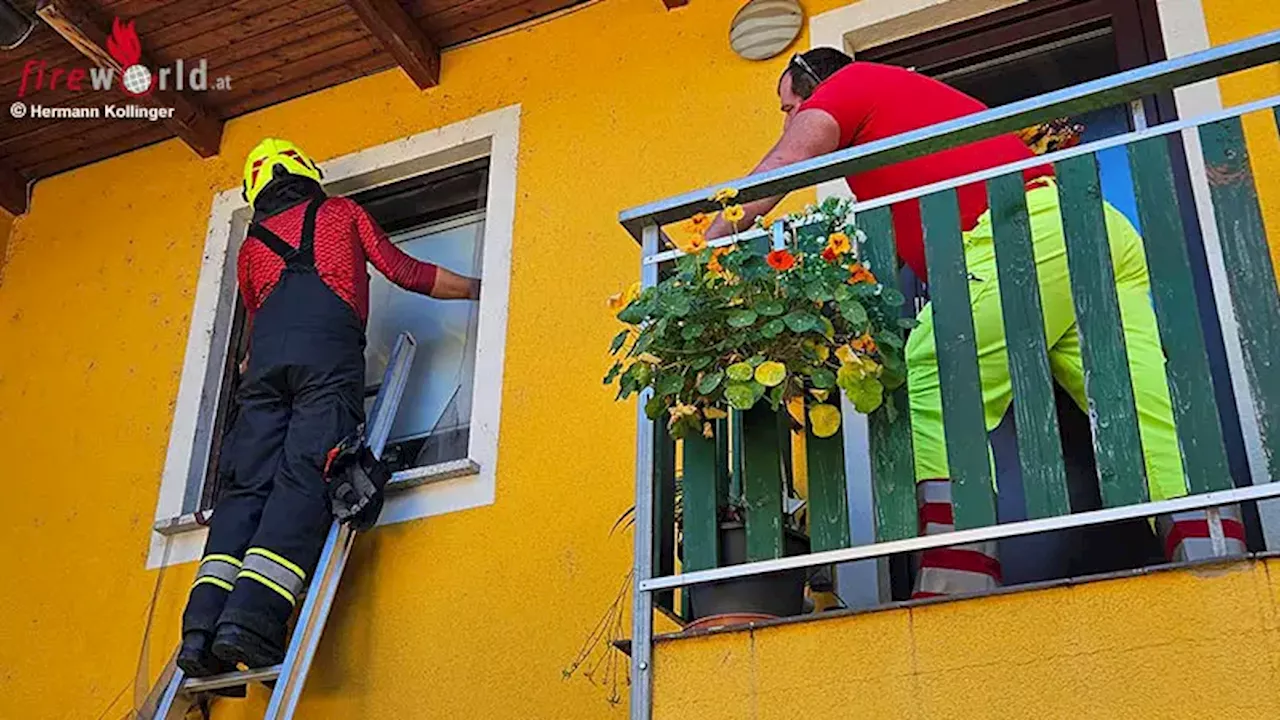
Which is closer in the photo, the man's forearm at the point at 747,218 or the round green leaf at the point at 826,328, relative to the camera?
the round green leaf at the point at 826,328

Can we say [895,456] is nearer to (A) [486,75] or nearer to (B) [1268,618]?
(B) [1268,618]

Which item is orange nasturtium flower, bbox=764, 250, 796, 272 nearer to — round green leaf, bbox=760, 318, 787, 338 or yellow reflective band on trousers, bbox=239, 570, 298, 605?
round green leaf, bbox=760, 318, 787, 338

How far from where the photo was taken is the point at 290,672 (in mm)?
4594

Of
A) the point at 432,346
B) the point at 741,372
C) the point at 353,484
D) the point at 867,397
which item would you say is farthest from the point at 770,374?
the point at 432,346

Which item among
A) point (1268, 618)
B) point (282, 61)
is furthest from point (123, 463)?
point (1268, 618)

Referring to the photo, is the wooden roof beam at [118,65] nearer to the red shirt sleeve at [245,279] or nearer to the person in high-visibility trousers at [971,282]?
the red shirt sleeve at [245,279]

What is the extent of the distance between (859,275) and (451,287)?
2434mm

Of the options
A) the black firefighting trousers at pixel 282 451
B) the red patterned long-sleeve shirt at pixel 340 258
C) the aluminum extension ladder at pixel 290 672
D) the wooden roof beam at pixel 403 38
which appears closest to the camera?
the aluminum extension ladder at pixel 290 672

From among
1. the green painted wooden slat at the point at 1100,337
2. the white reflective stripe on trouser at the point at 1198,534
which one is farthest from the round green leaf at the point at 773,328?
the white reflective stripe on trouser at the point at 1198,534

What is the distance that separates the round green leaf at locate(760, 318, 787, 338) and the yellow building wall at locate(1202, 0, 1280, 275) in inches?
66.4

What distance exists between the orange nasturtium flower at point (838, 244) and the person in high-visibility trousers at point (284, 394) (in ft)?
7.02

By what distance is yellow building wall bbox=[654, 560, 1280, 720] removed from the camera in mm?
2752

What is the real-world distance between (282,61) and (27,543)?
2.14 meters

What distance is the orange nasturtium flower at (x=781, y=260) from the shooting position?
11.0ft
